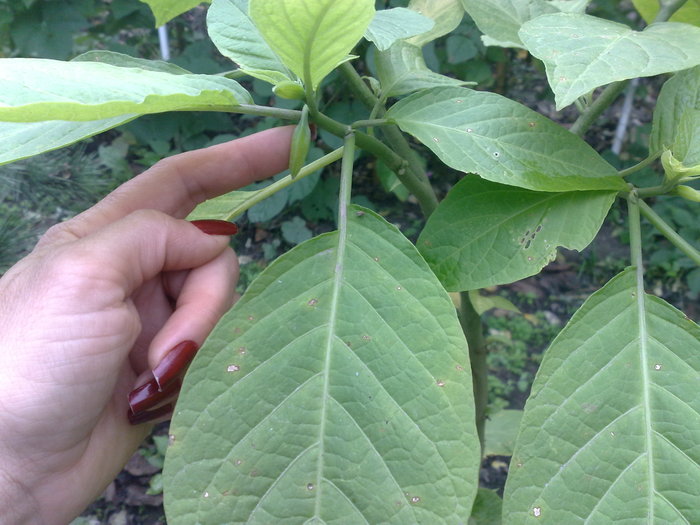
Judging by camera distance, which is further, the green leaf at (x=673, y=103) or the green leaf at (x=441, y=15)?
the green leaf at (x=441, y=15)

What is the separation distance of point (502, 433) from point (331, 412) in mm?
1049

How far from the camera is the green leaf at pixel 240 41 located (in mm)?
649

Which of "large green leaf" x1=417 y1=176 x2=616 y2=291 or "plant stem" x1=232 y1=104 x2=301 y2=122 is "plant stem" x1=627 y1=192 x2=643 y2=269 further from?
"plant stem" x1=232 y1=104 x2=301 y2=122

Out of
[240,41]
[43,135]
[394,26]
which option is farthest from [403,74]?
[43,135]

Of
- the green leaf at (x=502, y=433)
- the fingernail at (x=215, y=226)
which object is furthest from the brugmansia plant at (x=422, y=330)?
the green leaf at (x=502, y=433)

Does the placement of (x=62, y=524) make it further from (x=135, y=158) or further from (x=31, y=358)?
(x=135, y=158)

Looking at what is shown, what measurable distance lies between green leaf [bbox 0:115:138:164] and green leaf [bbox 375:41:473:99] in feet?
1.07

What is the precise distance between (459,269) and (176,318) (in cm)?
36

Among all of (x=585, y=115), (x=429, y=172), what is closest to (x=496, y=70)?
(x=429, y=172)

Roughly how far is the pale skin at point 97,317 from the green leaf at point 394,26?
0.27m

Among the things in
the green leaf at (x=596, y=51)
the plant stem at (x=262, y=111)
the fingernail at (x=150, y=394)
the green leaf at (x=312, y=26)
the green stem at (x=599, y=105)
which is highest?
the green leaf at (x=312, y=26)

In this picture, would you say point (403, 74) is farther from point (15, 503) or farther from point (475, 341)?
point (15, 503)

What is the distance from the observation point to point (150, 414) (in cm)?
82

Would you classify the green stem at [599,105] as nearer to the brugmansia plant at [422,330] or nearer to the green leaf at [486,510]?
the brugmansia plant at [422,330]
